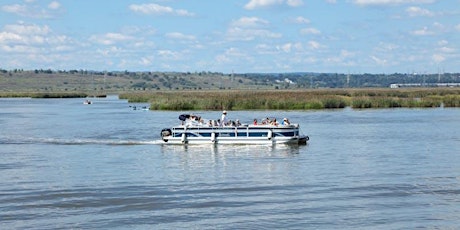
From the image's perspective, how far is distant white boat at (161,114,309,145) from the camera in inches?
1752

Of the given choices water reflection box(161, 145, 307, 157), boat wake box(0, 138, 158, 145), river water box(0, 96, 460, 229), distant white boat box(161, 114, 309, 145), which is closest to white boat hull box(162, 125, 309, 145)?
distant white boat box(161, 114, 309, 145)

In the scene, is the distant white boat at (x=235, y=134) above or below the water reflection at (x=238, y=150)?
above

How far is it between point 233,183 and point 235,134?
52.3 ft

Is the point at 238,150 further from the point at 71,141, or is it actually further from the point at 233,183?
the point at 233,183

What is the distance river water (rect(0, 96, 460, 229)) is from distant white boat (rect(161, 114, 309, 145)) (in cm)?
100

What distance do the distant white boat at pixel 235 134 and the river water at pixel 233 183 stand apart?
100 centimetres

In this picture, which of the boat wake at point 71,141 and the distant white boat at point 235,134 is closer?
the distant white boat at point 235,134

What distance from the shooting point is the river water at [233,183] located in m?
22.2

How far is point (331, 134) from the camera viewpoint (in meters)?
51.6

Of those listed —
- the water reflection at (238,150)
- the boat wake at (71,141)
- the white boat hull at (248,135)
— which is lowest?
the boat wake at (71,141)

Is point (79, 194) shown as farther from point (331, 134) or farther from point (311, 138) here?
point (331, 134)

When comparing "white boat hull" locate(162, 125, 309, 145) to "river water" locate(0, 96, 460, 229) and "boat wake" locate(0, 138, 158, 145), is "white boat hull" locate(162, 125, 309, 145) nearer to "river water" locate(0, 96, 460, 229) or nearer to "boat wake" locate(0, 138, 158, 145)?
"river water" locate(0, 96, 460, 229)

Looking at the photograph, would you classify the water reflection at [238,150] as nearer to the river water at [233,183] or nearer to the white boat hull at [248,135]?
the river water at [233,183]

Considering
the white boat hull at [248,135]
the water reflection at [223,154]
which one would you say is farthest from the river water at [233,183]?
the white boat hull at [248,135]
